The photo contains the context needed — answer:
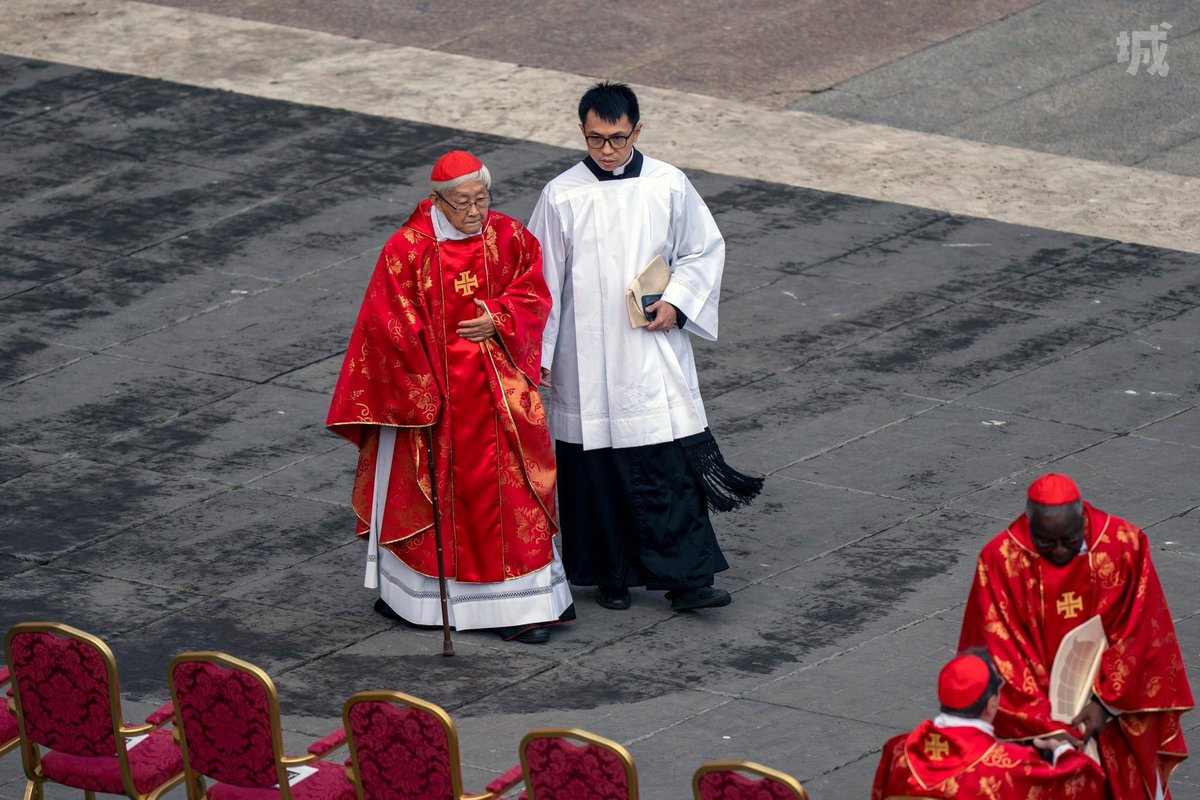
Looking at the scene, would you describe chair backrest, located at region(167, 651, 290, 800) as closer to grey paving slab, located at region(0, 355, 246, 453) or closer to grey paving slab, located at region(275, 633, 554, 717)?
grey paving slab, located at region(275, 633, 554, 717)

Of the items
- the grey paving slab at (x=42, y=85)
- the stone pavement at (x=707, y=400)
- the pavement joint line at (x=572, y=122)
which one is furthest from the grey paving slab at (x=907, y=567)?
the grey paving slab at (x=42, y=85)

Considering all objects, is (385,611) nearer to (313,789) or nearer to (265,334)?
(313,789)

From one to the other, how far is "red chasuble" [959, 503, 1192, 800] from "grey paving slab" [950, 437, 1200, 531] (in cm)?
279

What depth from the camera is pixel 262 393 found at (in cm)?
1069

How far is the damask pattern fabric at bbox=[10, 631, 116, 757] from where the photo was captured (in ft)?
21.7

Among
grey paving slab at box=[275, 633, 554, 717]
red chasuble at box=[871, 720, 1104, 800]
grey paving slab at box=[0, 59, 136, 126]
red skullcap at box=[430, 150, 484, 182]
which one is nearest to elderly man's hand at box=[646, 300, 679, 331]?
red skullcap at box=[430, 150, 484, 182]

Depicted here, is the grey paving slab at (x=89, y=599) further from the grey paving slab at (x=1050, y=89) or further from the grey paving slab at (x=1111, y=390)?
the grey paving slab at (x=1050, y=89)

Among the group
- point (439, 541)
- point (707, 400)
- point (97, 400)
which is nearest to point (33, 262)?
point (97, 400)

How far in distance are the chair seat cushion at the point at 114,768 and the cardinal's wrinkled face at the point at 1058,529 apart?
2543 millimetres

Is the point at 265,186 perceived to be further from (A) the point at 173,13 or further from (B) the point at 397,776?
(B) the point at 397,776

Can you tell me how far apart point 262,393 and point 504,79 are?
519 centimetres

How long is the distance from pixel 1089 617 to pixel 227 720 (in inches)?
95.3

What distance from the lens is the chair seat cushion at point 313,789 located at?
6547 millimetres

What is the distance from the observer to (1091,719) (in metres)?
6.26
